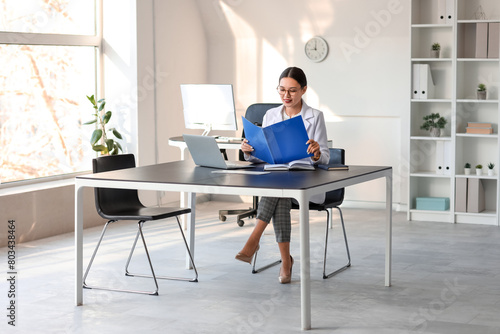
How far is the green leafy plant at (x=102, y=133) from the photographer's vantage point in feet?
22.8

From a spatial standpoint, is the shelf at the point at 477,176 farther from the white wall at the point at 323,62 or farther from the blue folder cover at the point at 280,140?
the blue folder cover at the point at 280,140

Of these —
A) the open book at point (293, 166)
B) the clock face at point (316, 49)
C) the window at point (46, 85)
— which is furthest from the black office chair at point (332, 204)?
the clock face at point (316, 49)

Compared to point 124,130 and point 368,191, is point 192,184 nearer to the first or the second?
point 124,130

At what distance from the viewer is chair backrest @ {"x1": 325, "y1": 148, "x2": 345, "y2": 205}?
5.06 m

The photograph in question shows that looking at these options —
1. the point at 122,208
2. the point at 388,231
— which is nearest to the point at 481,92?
Result: the point at 388,231

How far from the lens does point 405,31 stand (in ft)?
24.4

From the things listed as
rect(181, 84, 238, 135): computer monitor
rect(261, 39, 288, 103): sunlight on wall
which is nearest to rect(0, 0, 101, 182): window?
rect(181, 84, 238, 135): computer monitor

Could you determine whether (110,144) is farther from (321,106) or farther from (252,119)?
(321,106)

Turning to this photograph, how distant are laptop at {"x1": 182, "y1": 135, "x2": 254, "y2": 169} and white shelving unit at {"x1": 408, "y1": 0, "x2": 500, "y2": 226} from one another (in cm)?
292

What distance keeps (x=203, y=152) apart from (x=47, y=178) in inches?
101

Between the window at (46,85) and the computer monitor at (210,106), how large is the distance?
1302mm

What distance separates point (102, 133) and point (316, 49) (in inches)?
91.5

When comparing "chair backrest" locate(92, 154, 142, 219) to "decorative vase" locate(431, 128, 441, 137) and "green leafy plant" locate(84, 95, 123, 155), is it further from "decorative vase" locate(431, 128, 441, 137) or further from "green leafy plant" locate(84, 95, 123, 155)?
"decorative vase" locate(431, 128, 441, 137)

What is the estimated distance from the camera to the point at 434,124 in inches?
279
